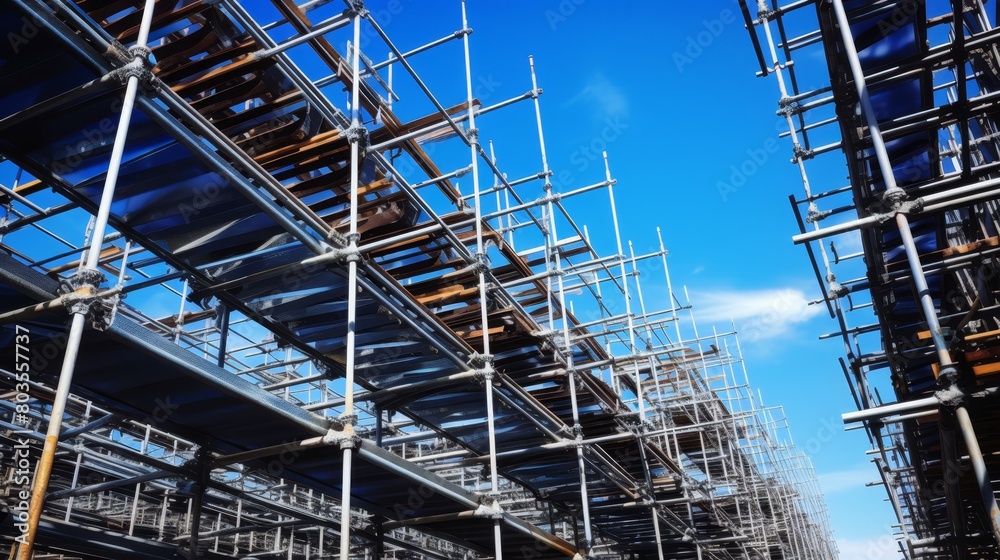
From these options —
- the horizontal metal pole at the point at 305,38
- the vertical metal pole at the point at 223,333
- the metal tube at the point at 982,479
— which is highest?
the horizontal metal pole at the point at 305,38

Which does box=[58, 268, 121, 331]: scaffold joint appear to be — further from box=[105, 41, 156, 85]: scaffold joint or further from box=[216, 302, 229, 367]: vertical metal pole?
box=[216, 302, 229, 367]: vertical metal pole

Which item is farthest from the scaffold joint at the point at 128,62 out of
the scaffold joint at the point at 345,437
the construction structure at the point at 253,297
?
the scaffold joint at the point at 345,437

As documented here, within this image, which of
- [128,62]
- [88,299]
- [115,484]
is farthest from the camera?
[115,484]

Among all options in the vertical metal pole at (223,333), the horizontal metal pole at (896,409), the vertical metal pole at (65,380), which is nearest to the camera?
the vertical metal pole at (65,380)

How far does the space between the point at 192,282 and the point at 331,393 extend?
6922 millimetres

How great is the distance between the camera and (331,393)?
13.7m

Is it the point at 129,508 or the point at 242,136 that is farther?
the point at 129,508

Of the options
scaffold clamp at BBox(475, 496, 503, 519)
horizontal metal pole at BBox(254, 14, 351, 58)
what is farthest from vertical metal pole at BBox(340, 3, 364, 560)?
scaffold clamp at BBox(475, 496, 503, 519)

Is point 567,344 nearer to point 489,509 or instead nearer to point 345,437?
point 489,509

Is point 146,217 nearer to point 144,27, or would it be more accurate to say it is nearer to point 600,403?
point 144,27

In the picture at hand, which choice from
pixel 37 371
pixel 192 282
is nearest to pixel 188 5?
pixel 192 282

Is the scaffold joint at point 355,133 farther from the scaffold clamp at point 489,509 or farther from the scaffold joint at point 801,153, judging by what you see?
the scaffold joint at point 801,153

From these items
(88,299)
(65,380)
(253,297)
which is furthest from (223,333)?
(65,380)

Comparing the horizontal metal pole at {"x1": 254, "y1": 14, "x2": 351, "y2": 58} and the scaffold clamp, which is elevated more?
the horizontal metal pole at {"x1": 254, "y1": 14, "x2": 351, "y2": 58}
